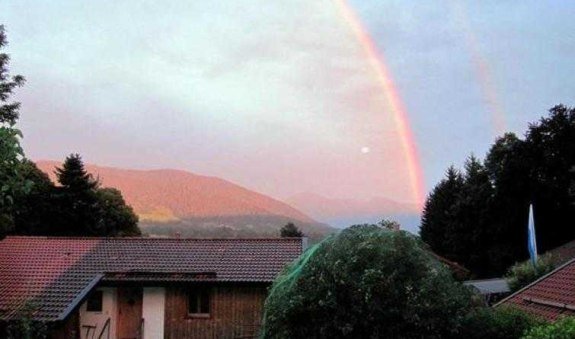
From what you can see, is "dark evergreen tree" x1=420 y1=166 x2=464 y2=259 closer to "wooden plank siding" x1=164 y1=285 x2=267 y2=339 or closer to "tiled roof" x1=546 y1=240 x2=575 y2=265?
"tiled roof" x1=546 y1=240 x2=575 y2=265

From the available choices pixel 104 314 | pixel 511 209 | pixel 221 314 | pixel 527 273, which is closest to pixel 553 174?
pixel 511 209

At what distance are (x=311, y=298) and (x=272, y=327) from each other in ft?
3.34

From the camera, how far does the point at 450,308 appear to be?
10805 mm

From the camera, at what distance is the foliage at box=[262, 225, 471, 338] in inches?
420

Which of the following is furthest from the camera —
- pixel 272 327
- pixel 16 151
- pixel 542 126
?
pixel 542 126

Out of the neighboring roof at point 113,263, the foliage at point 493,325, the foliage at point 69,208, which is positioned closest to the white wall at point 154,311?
the neighboring roof at point 113,263

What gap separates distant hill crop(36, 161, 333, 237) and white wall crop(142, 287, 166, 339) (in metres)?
38.1

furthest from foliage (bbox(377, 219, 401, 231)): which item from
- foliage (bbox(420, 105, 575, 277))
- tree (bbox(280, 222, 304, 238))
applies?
tree (bbox(280, 222, 304, 238))

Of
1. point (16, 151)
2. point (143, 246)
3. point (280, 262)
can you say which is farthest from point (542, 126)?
point (16, 151)

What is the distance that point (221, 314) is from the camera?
2194 centimetres

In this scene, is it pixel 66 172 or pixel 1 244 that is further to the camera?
pixel 66 172

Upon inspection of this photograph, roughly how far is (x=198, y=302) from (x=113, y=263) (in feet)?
12.3

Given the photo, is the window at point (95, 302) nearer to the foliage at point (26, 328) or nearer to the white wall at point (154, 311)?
the white wall at point (154, 311)

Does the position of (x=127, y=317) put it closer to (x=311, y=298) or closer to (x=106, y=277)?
(x=106, y=277)
